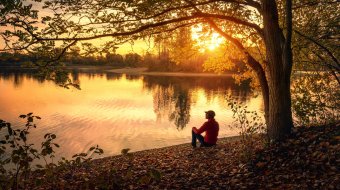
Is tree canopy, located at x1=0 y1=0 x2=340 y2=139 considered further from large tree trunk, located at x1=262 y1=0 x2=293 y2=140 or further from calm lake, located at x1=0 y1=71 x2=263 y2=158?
calm lake, located at x1=0 y1=71 x2=263 y2=158

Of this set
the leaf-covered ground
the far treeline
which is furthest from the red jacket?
the far treeline

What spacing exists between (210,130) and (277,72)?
167 inches

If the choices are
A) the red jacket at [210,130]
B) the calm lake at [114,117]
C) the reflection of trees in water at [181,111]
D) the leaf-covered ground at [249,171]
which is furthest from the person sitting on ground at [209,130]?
the reflection of trees in water at [181,111]

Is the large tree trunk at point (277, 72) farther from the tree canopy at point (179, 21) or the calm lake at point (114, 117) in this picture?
the calm lake at point (114, 117)

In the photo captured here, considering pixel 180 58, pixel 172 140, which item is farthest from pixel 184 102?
pixel 180 58

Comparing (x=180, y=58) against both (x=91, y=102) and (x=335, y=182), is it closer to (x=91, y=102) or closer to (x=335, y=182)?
(x=335, y=182)

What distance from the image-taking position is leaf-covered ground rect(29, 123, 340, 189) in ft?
26.8

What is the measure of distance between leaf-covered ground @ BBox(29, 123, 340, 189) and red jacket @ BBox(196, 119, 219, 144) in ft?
4.89

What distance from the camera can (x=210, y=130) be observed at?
579 inches

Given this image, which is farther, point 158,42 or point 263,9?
point 158,42

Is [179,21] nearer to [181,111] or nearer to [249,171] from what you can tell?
[249,171]

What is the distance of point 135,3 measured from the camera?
10500mm

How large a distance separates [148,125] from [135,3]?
22.8m

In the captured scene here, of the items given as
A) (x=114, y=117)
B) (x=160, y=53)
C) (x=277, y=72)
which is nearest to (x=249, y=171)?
(x=277, y=72)
